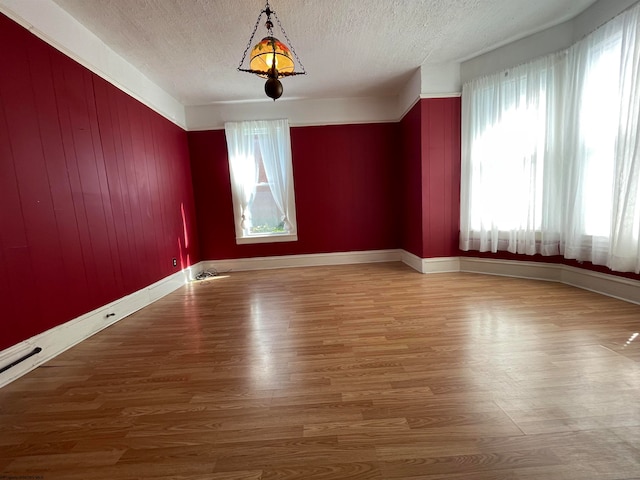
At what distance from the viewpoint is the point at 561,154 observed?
9.38ft

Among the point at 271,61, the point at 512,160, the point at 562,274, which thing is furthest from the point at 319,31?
the point at 562,274

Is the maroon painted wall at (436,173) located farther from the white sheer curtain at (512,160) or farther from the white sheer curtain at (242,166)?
the white sheer curtain at (242,166)

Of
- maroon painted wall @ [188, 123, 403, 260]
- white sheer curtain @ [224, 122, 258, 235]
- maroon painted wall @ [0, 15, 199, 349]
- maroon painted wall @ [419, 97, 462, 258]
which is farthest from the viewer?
maroon painted wall @ [188, 123, 403, 260]

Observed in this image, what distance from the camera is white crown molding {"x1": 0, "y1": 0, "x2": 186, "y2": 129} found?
6.25 ft

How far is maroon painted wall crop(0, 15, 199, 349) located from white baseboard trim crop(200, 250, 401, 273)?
4.50 ft

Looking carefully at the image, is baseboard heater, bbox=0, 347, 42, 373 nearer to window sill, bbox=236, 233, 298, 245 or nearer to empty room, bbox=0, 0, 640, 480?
empty room, bbox=0, 0, 640, 480

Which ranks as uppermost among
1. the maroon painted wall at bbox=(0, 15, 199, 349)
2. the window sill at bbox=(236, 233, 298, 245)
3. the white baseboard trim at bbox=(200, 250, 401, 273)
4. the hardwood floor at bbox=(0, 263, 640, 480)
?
the maroon painted wall at bbox=(0, 15, 199, 349)

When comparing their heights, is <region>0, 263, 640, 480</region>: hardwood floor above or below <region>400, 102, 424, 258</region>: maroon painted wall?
below

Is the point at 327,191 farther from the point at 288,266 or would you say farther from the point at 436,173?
the point at 436,173

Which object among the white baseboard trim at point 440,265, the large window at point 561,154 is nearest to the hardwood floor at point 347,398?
the large window at point 561,154

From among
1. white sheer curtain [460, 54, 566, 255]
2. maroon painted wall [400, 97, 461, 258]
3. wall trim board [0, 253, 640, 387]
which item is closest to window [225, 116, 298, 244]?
wall trim board [0, 253, 640, 387]

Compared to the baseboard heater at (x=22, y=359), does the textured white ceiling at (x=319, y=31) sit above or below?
above

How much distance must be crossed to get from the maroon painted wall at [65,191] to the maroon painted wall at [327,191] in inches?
46.4

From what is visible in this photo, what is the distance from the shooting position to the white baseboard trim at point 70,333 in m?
1.70
